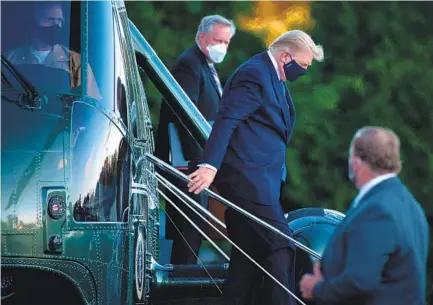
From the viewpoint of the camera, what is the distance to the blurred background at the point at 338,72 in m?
17.3

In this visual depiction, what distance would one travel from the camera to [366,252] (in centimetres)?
615

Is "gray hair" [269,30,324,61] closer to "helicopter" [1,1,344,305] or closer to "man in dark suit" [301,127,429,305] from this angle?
"helicopter" [1,1,344,305]

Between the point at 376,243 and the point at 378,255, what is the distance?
43 millimetres

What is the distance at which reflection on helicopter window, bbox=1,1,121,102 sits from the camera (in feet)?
26.4

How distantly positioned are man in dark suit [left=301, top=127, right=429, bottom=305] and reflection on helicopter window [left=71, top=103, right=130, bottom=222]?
1598mm

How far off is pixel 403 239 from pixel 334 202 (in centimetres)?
1160

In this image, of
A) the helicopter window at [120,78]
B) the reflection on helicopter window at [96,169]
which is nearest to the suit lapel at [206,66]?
the helicopter window at [120,78]

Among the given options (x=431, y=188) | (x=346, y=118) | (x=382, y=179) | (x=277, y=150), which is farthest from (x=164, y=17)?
(x=382, y=179)

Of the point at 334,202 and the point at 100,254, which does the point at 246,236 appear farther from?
the point at 334,202

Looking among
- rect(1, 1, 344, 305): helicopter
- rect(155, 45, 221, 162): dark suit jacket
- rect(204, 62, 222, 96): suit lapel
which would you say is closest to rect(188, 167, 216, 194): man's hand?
rect(1, 1, 344, 305): helicopter

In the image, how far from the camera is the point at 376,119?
18.0 meters

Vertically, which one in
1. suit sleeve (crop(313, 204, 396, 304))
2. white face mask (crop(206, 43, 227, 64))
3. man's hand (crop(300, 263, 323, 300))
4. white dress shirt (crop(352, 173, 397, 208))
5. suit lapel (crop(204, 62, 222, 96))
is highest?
white face mask (crop(206, 43, 227, 64))

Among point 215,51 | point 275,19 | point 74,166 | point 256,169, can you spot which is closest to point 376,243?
point 74,166

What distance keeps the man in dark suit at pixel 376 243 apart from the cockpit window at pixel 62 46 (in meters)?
1.96
